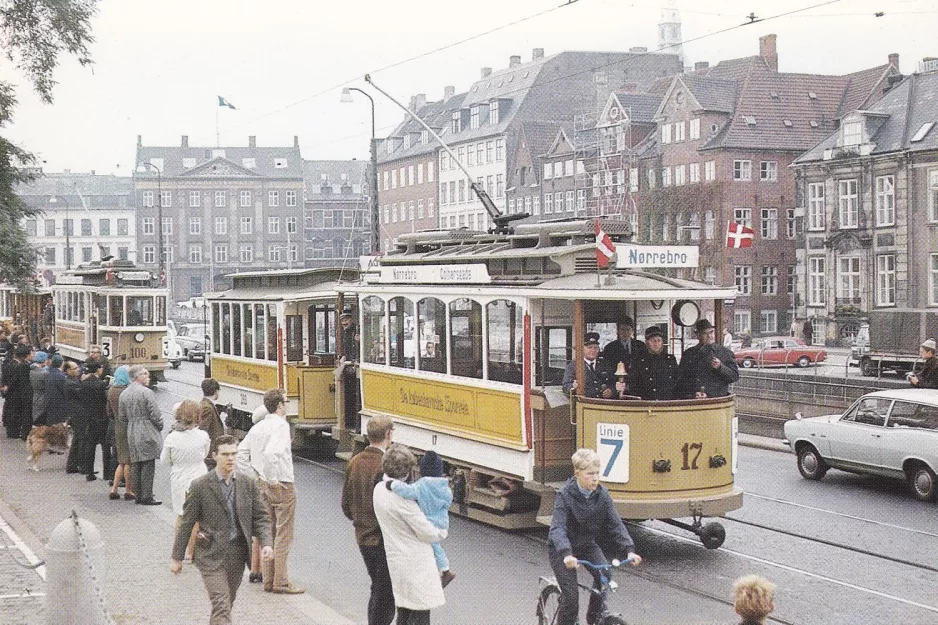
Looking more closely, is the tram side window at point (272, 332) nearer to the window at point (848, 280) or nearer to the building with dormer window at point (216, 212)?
the window at point (848, 280)

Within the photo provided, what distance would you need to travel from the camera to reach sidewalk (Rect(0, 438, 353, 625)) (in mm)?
10375

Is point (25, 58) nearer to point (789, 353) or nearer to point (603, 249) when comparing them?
point (603, 249)

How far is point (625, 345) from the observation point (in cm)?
1398

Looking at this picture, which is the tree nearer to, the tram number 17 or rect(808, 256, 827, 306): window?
the tram number 17

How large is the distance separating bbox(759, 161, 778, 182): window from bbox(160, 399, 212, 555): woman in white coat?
62248 millimetres

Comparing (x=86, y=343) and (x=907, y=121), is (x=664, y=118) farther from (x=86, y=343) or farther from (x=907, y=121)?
(x=86, y=343)

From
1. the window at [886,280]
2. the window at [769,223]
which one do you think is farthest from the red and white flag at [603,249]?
the window at [769,223]

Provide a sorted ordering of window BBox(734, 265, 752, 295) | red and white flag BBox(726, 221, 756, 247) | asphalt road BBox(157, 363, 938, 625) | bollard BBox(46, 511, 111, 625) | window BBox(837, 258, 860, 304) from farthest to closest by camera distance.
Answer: window BBox(734, 265, 752, 295) → window BBox(837, 258, 860, 304) → red and white flag BBox(726, 221, 756, 247) → asphalt road BBox(157, 363, 938, 625) → bollard BBox(46, 511, 111, 625)

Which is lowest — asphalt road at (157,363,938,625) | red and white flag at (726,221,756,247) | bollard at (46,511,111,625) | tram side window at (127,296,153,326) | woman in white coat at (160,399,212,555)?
asphalt road at (157,363,938,625)

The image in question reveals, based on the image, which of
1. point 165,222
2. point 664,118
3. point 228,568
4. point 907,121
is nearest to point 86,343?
point 228,568

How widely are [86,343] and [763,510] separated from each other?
1036 inches

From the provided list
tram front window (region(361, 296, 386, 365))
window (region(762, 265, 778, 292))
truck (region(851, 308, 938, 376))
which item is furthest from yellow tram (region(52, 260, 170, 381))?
window (region(762, 265, 778, 292))

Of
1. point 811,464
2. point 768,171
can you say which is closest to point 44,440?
point 811,464

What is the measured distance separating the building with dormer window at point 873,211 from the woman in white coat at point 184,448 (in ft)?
161
